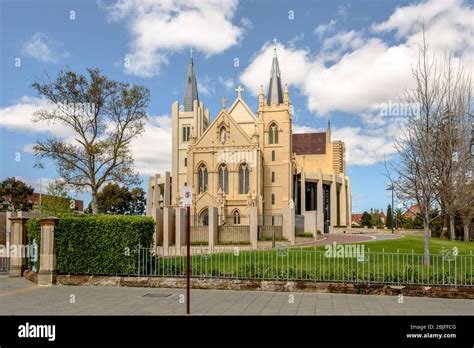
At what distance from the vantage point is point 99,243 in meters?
14.1

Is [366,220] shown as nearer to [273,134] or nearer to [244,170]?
[273,134]

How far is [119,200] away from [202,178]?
30.3 m

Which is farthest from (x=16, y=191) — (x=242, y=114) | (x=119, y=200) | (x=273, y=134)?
(x=273, y=134)

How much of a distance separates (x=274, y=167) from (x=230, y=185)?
7232 mm

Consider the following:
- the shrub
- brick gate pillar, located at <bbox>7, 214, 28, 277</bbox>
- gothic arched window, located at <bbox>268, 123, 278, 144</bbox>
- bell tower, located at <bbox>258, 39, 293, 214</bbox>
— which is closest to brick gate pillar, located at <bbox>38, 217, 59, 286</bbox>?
brick gate pillar, located at <bbox>7, 214, 28, 277</bbox>

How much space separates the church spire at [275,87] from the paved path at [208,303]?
51.8 m

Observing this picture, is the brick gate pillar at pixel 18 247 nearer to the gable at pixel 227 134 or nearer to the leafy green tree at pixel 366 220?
the gable at pixel 227 134

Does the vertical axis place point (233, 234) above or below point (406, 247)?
above

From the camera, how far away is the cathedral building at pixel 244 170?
47.5 m

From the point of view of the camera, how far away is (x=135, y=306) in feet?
34.4
